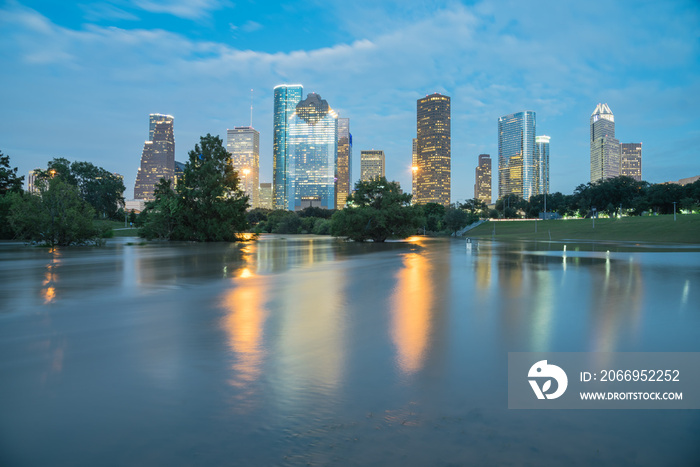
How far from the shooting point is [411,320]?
7855mm

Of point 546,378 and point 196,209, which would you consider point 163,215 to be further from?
point 546,378

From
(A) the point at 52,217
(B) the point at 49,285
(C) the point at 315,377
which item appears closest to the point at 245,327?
(C) the point at 315,377

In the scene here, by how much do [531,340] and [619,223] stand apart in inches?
3107

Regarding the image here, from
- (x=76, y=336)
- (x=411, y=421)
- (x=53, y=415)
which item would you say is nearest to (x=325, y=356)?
(x=411, y=421)

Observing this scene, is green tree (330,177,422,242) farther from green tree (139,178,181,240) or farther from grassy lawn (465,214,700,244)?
grassy lawn (465,214,700,244)

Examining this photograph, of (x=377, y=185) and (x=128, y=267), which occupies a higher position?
(x=377, y=185)

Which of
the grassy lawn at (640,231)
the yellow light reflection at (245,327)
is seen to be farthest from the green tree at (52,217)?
the grassy lawn at (640,231)

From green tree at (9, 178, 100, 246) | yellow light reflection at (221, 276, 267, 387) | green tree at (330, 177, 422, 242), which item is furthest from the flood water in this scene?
green tree at (330, 177, 422, 242)

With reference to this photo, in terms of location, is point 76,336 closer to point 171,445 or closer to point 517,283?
point 171,445

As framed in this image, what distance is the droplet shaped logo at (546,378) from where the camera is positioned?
4.48m

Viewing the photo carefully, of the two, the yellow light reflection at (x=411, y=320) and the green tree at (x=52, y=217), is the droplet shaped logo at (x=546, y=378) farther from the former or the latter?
the green tree at (x=52, y=217)

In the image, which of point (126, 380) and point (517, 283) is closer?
point (126, 380)

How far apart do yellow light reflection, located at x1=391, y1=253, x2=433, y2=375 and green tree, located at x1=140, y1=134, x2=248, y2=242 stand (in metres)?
35.8

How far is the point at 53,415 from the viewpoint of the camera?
12.6ft
